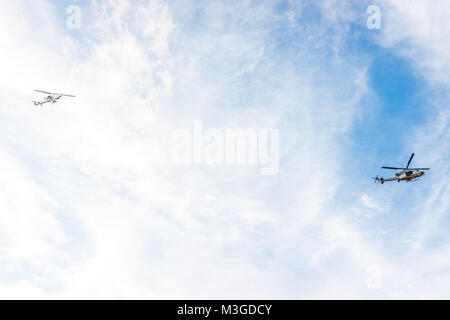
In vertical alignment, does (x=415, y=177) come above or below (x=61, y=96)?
below
